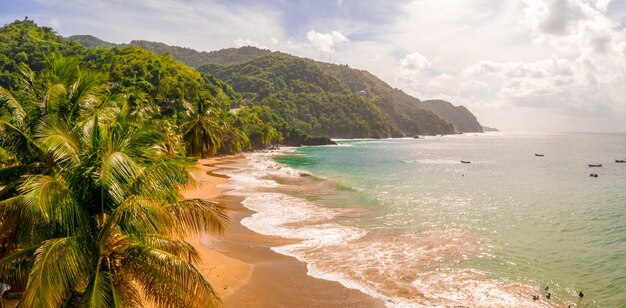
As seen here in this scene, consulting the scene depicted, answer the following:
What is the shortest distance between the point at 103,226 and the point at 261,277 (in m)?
9.00

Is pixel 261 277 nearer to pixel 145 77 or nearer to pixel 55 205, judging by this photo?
pixel 55 205

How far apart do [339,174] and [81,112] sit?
47410 mm

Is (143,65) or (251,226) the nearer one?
(251,226)

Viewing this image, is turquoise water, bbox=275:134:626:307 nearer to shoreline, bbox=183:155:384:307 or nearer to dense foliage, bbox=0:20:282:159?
shoreline, bbox=183:155:384:307

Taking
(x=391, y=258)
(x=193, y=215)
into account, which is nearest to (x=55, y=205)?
(x=193, y=215)

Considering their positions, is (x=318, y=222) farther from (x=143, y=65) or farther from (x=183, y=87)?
(x=143, y=65)

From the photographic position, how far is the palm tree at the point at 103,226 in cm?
669

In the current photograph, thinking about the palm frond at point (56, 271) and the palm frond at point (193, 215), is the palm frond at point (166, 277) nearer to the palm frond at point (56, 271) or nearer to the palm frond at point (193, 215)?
the palm frond at point (56, 271)

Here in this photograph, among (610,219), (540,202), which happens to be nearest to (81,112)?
(610,219)

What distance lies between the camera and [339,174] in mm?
56844

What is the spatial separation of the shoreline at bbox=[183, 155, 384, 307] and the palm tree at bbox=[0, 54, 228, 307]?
2.33m

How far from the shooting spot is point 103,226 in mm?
7531

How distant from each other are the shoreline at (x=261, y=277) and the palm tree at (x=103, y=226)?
2333 mm

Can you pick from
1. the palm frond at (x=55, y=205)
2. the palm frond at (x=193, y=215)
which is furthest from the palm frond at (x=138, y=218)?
the palm frond at (x=193, y=215)
